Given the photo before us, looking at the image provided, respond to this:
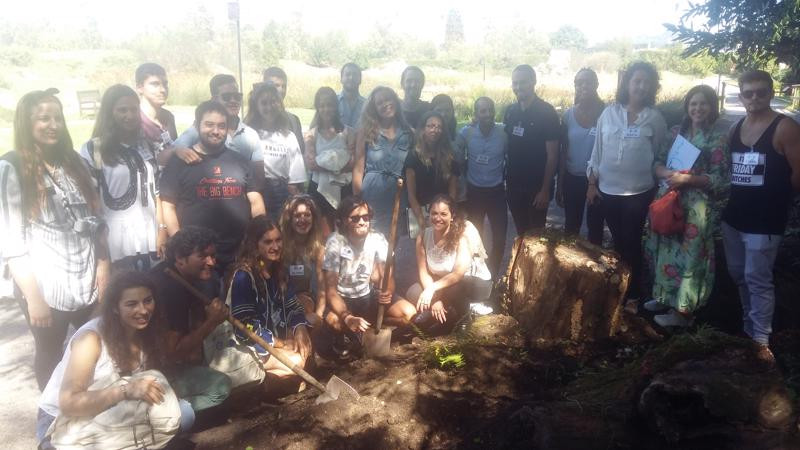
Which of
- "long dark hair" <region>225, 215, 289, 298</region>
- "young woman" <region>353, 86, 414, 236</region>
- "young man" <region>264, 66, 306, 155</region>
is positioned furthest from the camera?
"young man" <region>264, 66, 306, 155</region>

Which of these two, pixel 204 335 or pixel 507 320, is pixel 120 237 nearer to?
pixel 204 335

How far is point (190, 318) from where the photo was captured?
11.1 ft

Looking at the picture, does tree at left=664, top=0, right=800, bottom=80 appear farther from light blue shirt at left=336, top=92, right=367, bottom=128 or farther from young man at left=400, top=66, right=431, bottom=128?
light blue shirt at left=336, top=92, right=367, bottom=128

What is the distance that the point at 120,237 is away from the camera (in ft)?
12.2

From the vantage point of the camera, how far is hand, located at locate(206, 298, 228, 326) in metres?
3.27

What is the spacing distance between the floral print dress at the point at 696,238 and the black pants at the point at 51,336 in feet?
12.9

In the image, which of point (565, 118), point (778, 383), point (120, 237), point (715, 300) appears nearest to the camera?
point (778, 383)

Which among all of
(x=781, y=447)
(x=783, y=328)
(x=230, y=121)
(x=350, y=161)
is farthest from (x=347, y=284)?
(x=783, y=328)

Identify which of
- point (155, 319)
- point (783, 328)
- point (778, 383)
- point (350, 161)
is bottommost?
point (783, 328)

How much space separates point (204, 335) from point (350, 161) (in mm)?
2251

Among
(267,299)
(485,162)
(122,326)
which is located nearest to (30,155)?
(122,326)

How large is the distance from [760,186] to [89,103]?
68.8ft

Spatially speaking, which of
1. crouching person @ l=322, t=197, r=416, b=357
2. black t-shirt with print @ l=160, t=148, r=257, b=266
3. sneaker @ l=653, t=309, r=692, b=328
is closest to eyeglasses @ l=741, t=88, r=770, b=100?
sneaker @ l=653, t=309, r=692, b=328

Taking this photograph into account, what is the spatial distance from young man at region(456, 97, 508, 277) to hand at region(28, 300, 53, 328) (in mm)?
3287
